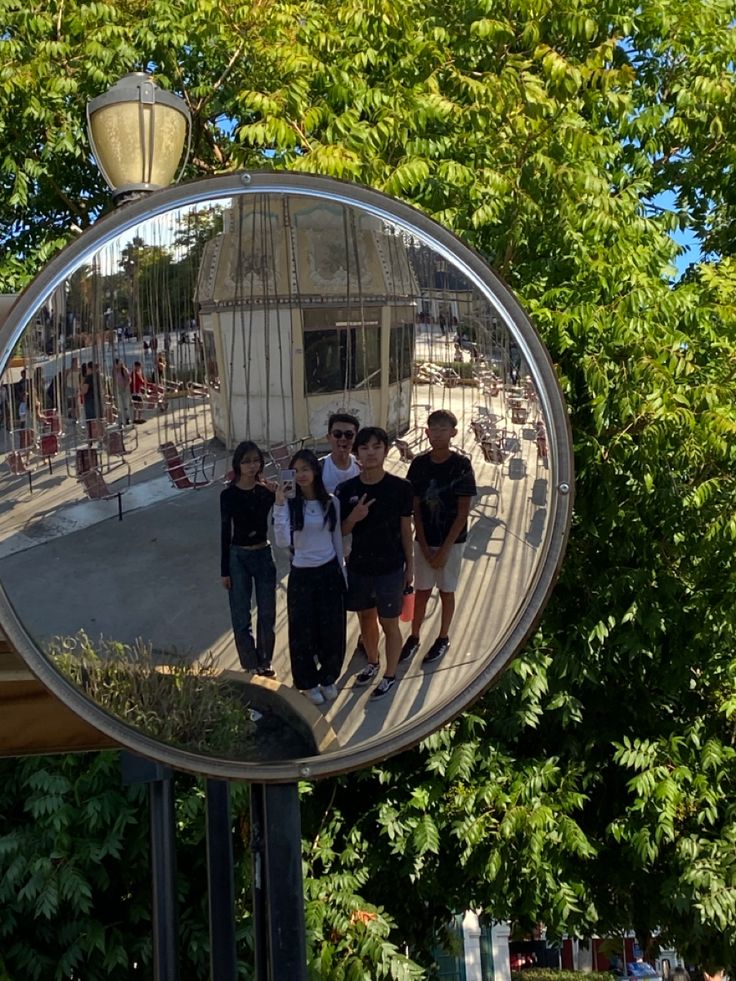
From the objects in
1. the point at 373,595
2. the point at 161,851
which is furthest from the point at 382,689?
the point at 161,851

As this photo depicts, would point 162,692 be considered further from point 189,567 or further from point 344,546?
point 344,546

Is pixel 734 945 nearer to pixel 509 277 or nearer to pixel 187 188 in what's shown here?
pixel 509 277

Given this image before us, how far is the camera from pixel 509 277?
720 centimetres

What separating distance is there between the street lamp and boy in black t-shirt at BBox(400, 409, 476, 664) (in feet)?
5.25

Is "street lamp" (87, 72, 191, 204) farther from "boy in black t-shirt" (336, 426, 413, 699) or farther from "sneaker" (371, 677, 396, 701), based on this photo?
"sneaker" (371, 677, 396, 701)

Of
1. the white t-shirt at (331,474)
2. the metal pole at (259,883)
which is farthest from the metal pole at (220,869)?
the white t-shirt at (331,474)

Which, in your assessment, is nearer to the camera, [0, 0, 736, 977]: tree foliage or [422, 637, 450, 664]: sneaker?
[422, 637, 450, 664]: sneaker

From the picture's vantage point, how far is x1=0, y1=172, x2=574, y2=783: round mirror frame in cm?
193

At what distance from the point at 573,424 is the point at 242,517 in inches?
204

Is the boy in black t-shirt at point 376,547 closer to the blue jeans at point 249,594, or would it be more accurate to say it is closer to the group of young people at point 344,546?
the group of young people at point 344,546

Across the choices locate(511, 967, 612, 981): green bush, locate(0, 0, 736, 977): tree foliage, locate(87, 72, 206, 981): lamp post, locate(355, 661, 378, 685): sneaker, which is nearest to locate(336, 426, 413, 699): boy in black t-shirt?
locate(355, 661, 378, 685): sneaker

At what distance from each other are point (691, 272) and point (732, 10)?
187 cm

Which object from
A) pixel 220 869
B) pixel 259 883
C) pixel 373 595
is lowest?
pixel 220 869

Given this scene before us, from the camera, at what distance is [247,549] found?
196 centimetres
